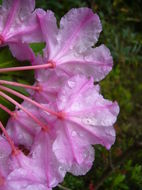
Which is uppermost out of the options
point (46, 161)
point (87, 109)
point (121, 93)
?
point (87, 109)

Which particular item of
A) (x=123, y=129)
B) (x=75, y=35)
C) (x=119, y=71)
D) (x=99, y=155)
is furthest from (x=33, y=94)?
(x=119, y=71)

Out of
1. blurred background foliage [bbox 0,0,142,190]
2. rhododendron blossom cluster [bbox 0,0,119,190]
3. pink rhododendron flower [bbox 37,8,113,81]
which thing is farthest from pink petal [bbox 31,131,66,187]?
blurred background foliage [bbox 0,0,142,190]

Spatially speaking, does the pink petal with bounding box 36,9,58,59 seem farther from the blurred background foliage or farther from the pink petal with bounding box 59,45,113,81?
the blurred background foliage

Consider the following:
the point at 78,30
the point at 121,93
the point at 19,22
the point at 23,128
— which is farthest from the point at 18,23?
the point at 121,93

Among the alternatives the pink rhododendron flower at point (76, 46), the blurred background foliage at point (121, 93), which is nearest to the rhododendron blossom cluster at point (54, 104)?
the pink rhododendron flower at point (76, 46)

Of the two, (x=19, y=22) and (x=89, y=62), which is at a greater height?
(x=19, y=22)

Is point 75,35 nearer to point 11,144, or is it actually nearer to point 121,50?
point 11,144

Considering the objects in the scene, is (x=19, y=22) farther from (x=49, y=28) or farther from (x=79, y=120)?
(x=79, y=120)
